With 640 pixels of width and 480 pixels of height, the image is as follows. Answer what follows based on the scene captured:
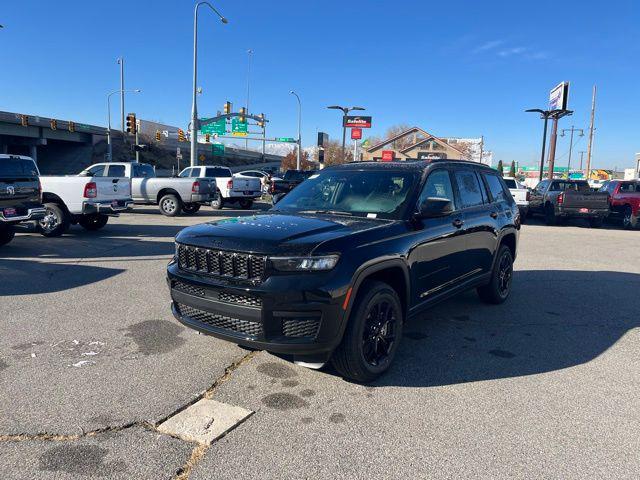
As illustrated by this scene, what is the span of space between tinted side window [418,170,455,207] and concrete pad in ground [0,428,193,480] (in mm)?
3002

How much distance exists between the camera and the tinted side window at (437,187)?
481 centimetres

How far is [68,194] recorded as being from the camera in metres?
11.8

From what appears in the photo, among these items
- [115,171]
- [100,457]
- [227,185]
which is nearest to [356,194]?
[100,457]

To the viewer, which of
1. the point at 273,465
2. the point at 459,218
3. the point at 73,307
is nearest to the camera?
the point at 273,465

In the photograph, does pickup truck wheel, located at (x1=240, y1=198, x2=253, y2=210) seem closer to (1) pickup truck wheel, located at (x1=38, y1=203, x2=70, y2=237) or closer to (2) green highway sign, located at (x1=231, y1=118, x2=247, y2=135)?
(1) pickup truck wheel, located at (x1=38, y1=203, x2=70, y2=237)

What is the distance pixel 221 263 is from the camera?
149 inches

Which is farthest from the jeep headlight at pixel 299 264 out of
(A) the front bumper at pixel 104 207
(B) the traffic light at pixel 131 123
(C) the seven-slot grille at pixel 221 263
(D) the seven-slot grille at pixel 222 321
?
(B) the traffic light at pixel 131 123

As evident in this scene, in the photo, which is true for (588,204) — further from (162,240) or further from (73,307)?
(73,307)

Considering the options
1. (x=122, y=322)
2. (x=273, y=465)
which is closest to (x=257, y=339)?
(x=273, y=465)

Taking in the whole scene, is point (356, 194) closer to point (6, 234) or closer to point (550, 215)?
point (6, 234)

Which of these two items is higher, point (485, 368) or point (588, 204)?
point (588, 204)

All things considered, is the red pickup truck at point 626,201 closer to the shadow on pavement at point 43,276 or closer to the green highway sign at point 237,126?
the shadow on pavement at point 43,276

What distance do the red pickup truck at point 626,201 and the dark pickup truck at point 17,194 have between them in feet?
63.2

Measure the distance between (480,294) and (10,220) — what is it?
8674 millimetres
